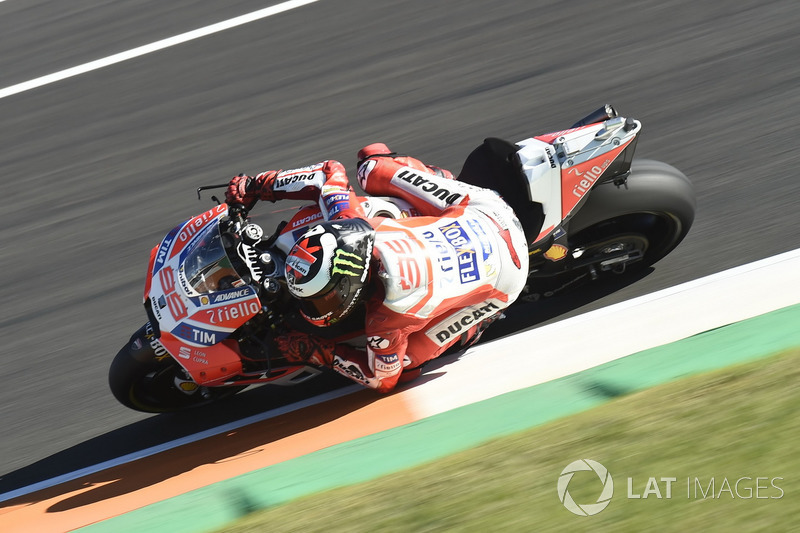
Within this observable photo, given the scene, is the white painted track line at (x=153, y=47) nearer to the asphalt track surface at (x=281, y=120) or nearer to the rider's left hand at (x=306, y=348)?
the asphalt track surface at (x=281, y=120)

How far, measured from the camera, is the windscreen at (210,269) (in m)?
4.39

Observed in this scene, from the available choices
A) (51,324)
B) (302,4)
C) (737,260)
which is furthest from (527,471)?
(302,4)

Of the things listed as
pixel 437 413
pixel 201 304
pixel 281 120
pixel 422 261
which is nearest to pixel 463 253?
pixel 422 261

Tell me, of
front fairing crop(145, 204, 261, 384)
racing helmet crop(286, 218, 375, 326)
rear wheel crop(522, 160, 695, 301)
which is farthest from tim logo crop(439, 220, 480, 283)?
front fairing crop(145, 204, 261, 384)

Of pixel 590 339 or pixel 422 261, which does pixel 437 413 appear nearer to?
pixel 422 261

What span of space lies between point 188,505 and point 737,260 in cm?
367

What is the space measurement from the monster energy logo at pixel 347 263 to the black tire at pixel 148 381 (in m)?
1.18

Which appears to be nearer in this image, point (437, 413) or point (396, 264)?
point (396, 264)

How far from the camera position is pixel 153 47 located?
347 inches

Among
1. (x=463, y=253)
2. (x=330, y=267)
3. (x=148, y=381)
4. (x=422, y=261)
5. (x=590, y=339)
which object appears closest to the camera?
(x=330, y=267)

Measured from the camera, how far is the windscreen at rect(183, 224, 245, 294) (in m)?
4.39

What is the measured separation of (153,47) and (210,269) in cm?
514

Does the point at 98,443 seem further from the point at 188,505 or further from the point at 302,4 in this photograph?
the point at 302,4

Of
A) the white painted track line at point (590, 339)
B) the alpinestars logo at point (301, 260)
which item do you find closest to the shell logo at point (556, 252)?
the white painted track line at point (590, 339)
